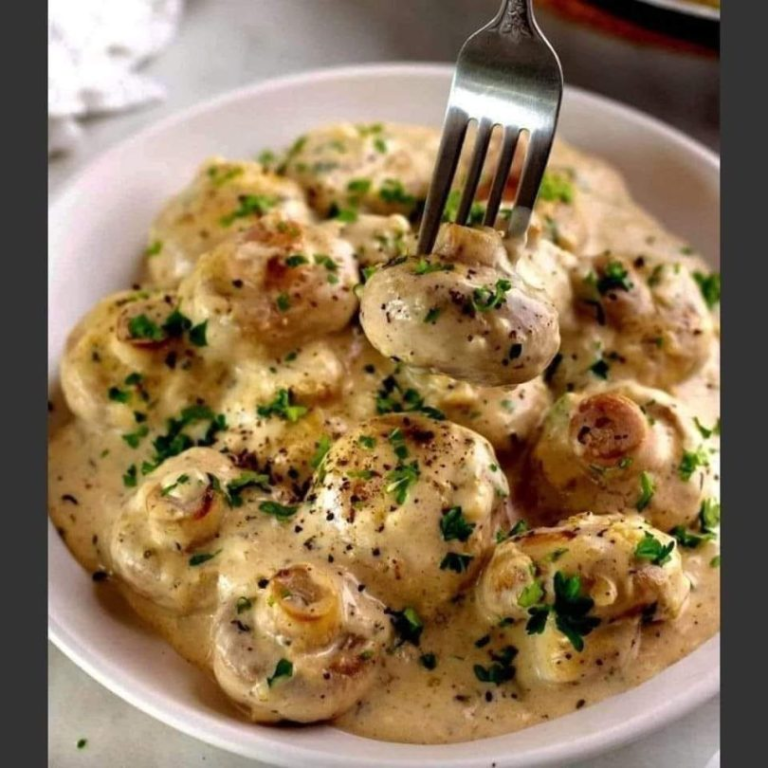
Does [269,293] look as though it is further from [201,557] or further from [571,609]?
[571,609]

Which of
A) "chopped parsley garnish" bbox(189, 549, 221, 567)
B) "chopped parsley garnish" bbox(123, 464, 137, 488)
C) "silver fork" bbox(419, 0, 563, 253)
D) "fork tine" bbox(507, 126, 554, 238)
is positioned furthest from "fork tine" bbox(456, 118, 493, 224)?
"chopped parsley garnish" bbox(123, 464, 137, 488)

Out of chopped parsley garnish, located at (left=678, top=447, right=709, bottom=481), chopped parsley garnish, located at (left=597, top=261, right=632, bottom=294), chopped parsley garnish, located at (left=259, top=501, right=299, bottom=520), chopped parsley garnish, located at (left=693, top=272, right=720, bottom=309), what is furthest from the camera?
chopped parsley garnish, located at (left=693, top=272, right=720, bottom=309)

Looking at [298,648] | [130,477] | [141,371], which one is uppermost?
[141,371]

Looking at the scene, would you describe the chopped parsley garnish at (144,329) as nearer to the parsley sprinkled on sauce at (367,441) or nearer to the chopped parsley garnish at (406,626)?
the parsley sprinkled on sauce at (367,441)

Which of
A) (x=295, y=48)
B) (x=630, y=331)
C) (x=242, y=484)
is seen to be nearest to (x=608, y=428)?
(x=630, y=331)

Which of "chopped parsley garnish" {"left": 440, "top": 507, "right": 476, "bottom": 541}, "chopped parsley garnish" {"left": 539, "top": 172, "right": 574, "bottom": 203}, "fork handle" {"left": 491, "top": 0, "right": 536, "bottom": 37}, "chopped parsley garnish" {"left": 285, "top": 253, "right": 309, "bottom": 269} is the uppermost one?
"fork handle" {"left": 491, "top": 0, "right": 536, "bottom": 37}

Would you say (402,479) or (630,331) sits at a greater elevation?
(630,331)

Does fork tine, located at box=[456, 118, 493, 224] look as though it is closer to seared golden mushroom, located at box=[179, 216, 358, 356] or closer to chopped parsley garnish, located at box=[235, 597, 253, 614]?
seared golden mushroom, located at box=[179, 216, 358, 356]
